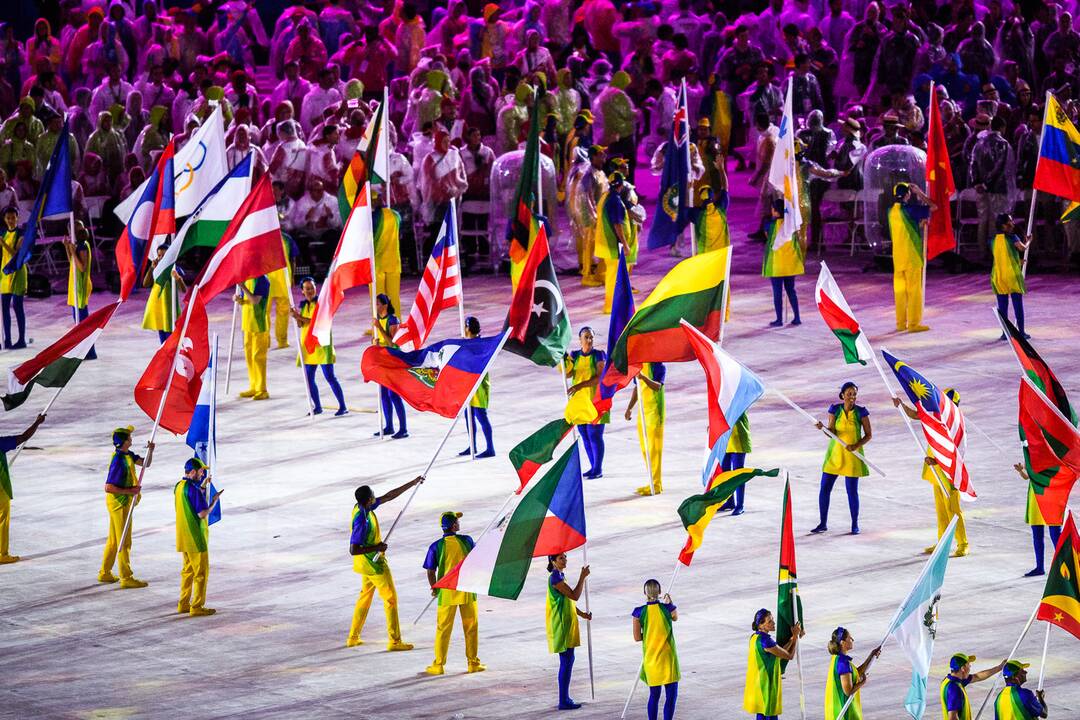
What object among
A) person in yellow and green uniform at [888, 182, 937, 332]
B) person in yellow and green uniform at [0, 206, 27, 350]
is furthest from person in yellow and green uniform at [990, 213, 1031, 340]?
person in yellow and green uniform at [0, 206, 27, 350]

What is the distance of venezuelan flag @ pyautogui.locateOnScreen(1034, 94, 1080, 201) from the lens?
2467 centimetres

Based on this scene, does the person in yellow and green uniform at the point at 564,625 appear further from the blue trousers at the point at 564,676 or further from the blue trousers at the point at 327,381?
the blue trousers at the point at 327,381

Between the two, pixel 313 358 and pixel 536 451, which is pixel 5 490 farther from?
pixel 536 451

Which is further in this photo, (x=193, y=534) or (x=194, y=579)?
(x=194, y=579)

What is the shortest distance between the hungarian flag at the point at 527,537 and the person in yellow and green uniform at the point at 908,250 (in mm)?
10725

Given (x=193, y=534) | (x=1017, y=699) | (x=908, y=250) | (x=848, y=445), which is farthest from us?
(x=908, y=250)

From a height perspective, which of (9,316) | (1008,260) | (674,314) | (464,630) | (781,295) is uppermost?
(674,314)

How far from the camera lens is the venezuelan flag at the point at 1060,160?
80.9 feet

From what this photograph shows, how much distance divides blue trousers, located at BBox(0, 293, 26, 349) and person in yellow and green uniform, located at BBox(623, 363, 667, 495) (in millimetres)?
9852

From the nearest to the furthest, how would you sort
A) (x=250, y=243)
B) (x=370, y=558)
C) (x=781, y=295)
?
(x=370, y=558), (x=250, y=243), (x=781, y=295)

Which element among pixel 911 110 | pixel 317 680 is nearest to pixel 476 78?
pixel 911 110

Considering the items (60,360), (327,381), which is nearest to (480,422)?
(327,381)

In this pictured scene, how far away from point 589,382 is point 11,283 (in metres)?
10.1

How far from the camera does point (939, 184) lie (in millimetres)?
26094
